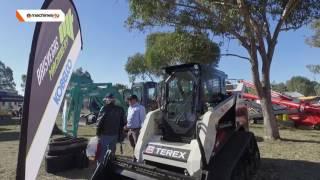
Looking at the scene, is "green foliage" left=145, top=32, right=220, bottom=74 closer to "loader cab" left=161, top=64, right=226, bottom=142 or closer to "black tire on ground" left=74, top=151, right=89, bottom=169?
"black tire on ground" left=74, top=151, right=89, bottom=169

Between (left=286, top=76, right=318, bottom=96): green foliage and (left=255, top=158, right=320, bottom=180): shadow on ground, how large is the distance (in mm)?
84138

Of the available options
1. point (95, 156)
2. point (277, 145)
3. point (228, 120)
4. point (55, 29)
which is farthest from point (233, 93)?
point (55, 29)

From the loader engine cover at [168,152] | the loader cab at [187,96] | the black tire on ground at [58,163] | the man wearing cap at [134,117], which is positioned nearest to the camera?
the loader engine cover at [168,152]

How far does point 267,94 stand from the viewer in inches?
548

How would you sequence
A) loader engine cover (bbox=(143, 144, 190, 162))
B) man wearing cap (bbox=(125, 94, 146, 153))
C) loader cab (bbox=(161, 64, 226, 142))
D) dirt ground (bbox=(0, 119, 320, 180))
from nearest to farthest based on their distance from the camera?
1. loader engine cover (bbox=(143, 144, 190, 162))
2. loader cab (bbox=(161, 64, 226, 142))
3. dirt ground (bbox=(0, 119, 320, 180))
4. man wearing cap (bbox=(125, 94, 146, 153))

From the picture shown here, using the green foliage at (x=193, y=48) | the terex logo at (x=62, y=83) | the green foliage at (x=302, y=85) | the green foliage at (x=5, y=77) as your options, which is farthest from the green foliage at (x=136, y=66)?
the green foliage at (x=5, y=77)

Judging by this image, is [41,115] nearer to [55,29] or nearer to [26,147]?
[26,147]

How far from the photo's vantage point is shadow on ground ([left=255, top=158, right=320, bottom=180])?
8282mm

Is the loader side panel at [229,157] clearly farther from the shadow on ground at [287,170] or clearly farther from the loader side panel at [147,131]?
the loader side panel at [147,131]

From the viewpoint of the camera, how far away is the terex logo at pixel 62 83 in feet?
6.82

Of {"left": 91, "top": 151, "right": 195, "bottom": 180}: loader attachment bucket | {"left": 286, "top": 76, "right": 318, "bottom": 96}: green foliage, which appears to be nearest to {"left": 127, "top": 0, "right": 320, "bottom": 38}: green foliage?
{"left": 91, "top": 151, "right": 195, "bottom": 180}: loader attachment bucket

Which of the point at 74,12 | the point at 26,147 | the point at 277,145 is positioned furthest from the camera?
the point at 277,145

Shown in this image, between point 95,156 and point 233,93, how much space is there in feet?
10.8

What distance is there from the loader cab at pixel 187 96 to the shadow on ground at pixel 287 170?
2.32m
